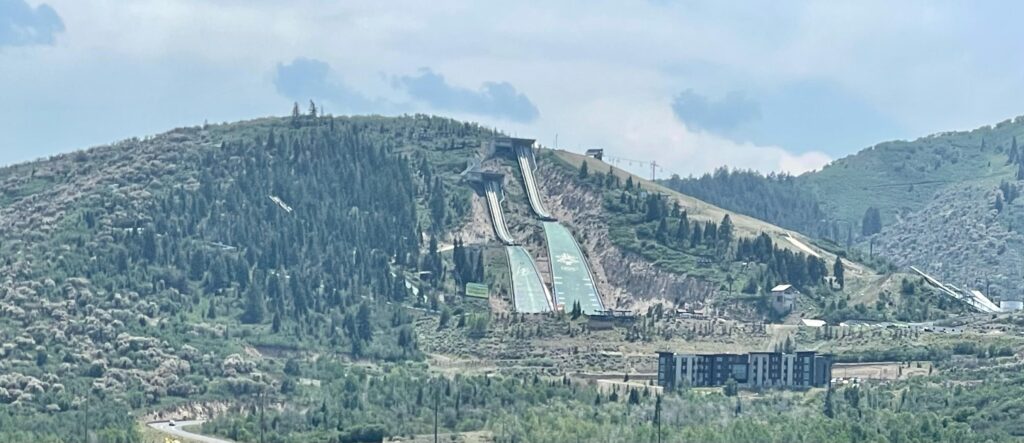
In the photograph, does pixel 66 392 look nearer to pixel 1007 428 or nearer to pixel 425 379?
pixel 425 379

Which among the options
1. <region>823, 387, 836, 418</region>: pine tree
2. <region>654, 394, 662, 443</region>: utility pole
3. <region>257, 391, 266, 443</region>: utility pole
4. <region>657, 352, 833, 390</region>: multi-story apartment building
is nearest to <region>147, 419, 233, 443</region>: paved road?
<region>257, 391, 266, 443</region>: utility pole

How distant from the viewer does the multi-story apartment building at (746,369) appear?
195 meters

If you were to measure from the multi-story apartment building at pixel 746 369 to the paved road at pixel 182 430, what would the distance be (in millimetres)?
34498

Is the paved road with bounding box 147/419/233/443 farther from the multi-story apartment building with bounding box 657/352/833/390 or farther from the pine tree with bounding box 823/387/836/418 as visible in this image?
the pine tree with bounding box 823/387/836/418

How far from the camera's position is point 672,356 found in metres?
196

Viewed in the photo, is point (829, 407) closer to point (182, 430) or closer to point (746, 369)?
point (746, 369)

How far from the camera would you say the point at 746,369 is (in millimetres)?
197750

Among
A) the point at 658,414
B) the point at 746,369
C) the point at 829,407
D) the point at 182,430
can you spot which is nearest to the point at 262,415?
the point at 182,430

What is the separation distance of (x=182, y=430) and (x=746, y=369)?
148ft

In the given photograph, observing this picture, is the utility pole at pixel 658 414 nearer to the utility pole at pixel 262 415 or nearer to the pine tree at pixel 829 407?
the pine tree at pixel 829 407

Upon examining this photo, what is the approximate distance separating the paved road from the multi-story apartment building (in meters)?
34.5

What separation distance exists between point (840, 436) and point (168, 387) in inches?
2059

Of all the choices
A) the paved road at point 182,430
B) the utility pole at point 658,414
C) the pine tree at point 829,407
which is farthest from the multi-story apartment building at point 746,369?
the paved road at point 182,430

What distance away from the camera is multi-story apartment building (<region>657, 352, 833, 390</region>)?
640 feet
